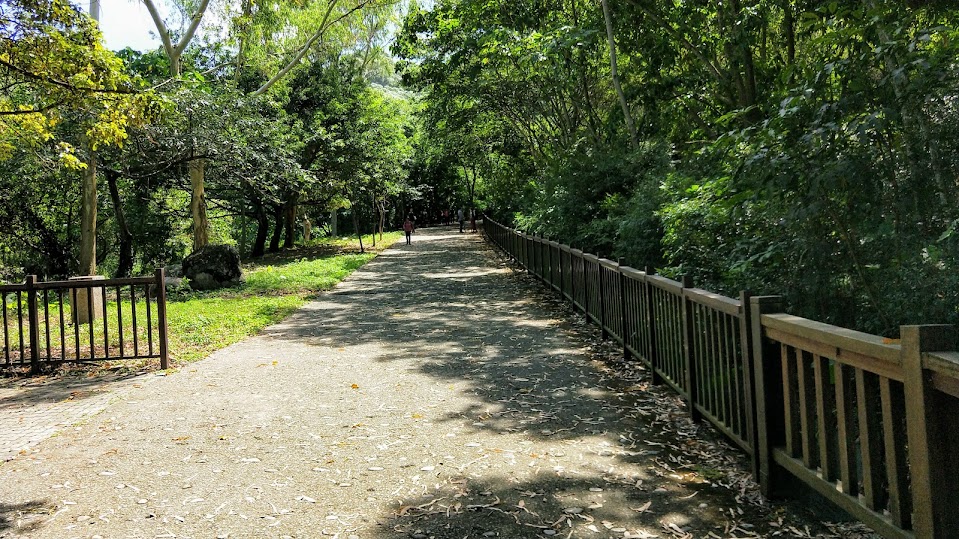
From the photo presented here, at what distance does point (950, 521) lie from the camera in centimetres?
248

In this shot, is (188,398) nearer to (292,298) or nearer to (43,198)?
(292,298)

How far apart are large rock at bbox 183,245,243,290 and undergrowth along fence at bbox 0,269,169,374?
14.0ft

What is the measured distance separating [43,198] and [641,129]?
19398mm

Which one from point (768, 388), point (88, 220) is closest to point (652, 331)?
point (768, 388)

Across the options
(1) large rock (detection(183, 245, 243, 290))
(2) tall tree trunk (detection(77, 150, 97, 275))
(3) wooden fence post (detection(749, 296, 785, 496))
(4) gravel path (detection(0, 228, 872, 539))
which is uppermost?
(2) tall tree trunk (detection(77, 150, 97, 275))

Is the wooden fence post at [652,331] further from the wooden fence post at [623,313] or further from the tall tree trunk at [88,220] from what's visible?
the tall tree trunk at [88,220]

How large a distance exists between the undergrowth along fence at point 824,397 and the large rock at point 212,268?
14078mm

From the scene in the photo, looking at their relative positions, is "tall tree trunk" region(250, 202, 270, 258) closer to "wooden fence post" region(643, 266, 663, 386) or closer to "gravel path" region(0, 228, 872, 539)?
"gravel path" region(0, 228, 872, 539)

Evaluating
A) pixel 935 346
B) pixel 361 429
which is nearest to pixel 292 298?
pixel 361 429

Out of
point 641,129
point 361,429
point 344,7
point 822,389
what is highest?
point 344,7

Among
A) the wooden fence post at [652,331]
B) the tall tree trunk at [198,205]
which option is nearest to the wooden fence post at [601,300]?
the wooden fence post at [652,331]

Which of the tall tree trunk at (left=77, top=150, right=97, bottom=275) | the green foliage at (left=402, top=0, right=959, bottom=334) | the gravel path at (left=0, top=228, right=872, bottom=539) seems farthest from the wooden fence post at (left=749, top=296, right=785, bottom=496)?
the tall tree trunk at (left=77, top=150, right=97, bottom=275)

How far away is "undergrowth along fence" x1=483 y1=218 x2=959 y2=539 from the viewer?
246 cm

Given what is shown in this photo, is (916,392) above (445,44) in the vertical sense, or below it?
below
